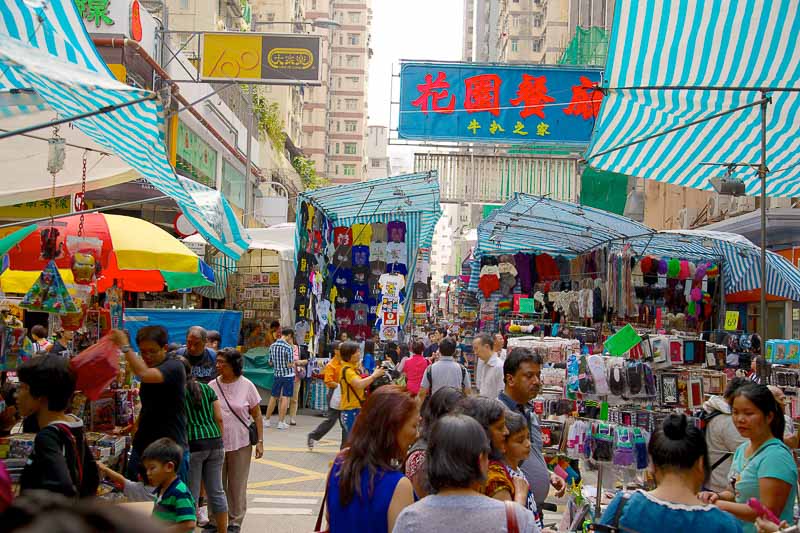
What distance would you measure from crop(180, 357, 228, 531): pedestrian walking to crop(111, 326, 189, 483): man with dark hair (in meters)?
0.40

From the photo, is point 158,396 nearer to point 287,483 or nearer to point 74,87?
point 74,87

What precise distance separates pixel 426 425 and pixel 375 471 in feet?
5.21

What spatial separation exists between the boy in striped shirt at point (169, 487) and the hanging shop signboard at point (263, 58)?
14.4m

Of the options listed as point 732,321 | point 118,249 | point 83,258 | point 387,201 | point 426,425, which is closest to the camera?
point 426,425

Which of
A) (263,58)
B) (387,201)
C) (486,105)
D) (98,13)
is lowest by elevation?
(387,201)

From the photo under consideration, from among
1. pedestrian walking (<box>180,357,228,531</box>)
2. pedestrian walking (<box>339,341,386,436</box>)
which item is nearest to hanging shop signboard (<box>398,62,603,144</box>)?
pedestrian walking (<box>339,341,386,436</box>)

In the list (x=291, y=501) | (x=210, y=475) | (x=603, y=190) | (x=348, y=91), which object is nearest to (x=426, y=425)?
(x=210, y=475)

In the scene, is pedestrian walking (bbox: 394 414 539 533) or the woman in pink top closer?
pedestrian walking (bbox: 394 414 539 533)

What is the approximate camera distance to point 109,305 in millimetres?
7750

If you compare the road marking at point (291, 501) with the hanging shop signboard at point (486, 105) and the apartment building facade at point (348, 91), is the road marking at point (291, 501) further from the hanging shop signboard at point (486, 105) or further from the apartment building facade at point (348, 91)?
the apartment building facade at point (348, 91)

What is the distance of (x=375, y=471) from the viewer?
345 centimetres

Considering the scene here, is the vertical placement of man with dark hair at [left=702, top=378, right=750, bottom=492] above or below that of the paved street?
above

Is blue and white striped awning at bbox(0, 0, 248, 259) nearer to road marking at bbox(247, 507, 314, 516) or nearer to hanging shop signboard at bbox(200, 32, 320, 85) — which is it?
road marking at bbox(247, 507, 314, 516)

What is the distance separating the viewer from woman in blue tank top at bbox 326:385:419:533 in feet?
11.1
